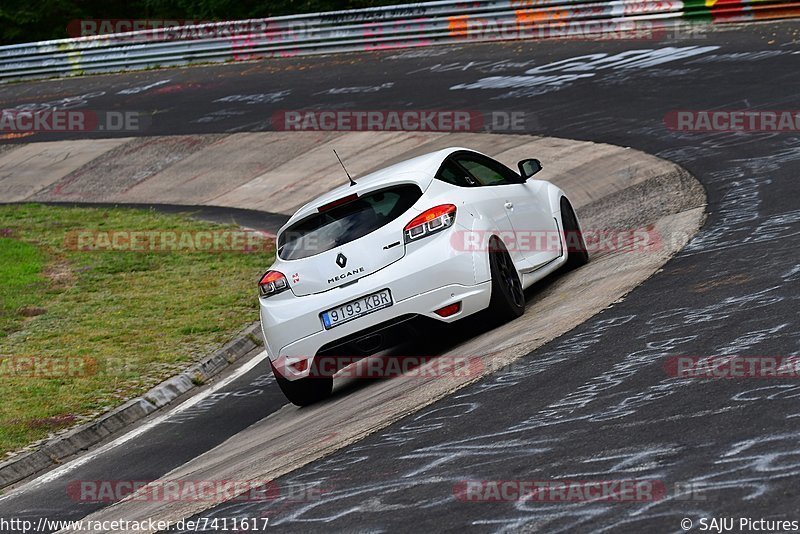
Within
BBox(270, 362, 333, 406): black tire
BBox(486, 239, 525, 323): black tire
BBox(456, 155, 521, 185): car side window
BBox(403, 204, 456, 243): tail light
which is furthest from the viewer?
BBox(456, 155, 521, 185): car side window

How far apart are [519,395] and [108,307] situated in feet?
25.5

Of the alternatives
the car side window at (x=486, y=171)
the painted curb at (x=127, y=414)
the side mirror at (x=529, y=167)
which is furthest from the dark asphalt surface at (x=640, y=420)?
the car side window at (x=486, y=171)

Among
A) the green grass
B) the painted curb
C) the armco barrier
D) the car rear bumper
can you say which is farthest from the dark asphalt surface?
the armco barrier

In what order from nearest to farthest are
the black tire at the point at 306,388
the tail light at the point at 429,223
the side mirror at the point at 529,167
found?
the tail light at the point at 429,223 < the black tire at the point at 306,388 < the side mirror at the point at 529,167

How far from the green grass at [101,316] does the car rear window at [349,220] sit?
234 cm

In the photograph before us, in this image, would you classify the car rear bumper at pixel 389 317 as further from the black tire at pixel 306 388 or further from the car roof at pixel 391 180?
the car roof at pixel 391 180

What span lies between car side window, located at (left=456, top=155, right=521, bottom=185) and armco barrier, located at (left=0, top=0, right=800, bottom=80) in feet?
45.2

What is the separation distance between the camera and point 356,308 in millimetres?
8703

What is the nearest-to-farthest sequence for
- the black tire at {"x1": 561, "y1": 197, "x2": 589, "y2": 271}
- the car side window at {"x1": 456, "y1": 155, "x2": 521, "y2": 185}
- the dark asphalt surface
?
Result: the dark asphalt surface < the car side window at {"x1": 456, "y1": 155, "x2": 521, "y2": 185} < the black tire at {"x1": 561, "y1": 197, "x2": 589, "y2": 271}

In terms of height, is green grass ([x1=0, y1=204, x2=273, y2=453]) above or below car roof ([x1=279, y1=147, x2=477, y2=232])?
below

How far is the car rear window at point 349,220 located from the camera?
899 cm

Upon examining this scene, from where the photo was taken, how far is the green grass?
10.5 m

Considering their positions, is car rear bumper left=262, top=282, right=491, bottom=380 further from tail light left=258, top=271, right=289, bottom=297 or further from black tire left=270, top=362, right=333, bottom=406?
tail light left=258, top=271, right=289, bottom=297

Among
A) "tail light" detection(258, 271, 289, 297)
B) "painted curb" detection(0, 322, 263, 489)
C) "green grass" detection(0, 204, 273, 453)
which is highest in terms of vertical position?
"tail light" detection(258, 271, 289, 297)
